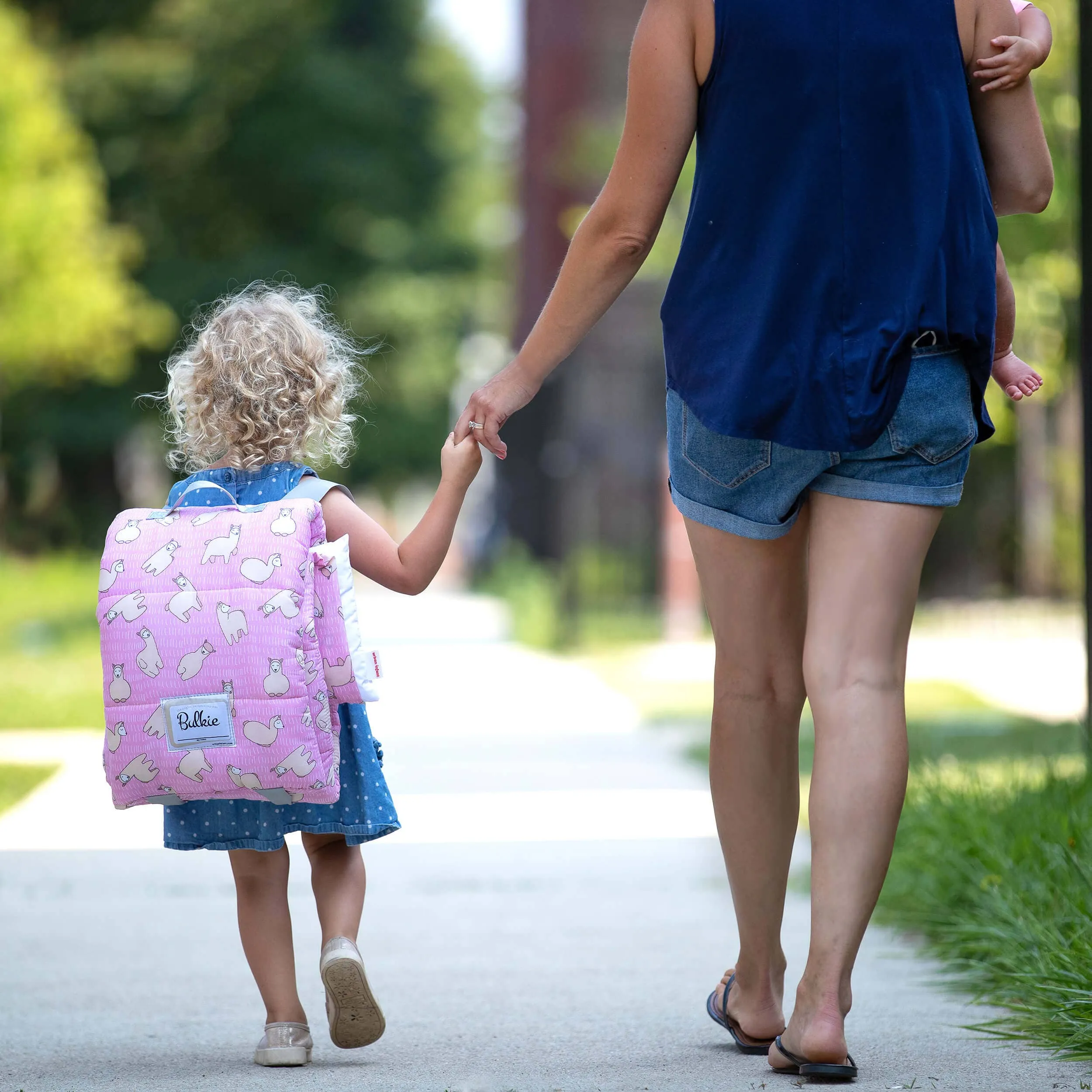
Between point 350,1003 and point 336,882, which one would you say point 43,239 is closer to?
point 336,882

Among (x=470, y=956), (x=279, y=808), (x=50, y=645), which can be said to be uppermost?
(x=279, y=808)

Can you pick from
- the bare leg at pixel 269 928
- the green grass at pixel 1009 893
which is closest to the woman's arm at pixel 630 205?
the bare leg at pixel 269 928

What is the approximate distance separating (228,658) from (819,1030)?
111 cm

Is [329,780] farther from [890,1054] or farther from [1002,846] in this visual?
[1002,846]

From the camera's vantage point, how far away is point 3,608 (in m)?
18.0

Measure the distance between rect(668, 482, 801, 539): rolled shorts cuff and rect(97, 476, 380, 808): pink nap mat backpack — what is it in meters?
0.60

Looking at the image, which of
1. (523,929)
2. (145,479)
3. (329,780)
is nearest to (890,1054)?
(329,780)

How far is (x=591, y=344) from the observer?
23.8 meters

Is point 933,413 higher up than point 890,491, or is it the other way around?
point 933,413

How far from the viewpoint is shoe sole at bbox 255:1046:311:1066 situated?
317 centimetres

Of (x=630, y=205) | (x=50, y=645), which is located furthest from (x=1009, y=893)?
(x=50, y=645)

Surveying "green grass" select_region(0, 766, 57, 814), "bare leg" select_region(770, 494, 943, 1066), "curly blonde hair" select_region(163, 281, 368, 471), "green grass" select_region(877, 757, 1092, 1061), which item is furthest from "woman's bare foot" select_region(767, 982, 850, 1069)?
"green grass" select_region(0, 766, 57, 814)

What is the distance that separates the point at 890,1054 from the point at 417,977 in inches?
54.9

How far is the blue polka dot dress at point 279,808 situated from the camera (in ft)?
10.4
